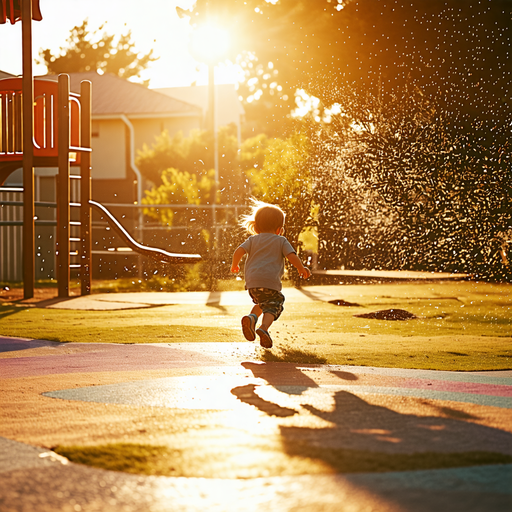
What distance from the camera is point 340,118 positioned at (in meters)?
15.5

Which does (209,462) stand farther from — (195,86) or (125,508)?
(195,86)

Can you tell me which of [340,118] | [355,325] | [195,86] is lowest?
[355,325]

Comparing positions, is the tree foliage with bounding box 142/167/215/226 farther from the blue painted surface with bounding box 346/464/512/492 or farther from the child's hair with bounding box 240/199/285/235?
the blue painted surface with bounding box 346/464/512/492

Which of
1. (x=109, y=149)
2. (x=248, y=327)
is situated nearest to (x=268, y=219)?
(x=248, y=327)

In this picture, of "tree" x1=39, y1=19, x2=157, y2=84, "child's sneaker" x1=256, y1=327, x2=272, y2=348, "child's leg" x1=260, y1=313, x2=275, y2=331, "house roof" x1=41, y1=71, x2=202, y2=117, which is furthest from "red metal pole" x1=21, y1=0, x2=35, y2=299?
"tree" x1=39, y1=19, x2=157, y2=84

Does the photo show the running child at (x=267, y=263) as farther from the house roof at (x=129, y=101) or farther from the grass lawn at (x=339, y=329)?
the house roof at (x=129, y=101)

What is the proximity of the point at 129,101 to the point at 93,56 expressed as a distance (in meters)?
26.3

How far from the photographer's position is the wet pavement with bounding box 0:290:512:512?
2.61 metres

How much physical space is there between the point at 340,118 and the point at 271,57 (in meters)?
1.76

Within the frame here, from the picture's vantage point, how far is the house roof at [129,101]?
31766 mm

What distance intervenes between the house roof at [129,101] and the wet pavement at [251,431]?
26.8m

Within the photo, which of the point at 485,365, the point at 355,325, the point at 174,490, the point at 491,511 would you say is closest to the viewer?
the point at 491,511

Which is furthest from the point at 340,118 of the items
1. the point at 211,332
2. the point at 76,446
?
the point at 76,446

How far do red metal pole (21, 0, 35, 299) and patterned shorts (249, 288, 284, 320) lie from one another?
21.4ft
